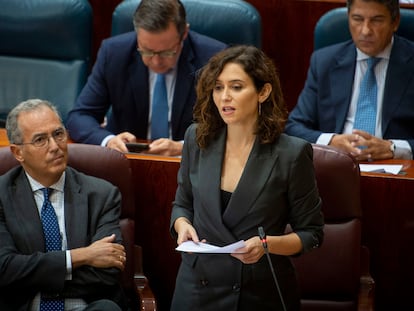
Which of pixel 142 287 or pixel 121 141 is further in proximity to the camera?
pixel 121 141

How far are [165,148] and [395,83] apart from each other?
0.72 metres

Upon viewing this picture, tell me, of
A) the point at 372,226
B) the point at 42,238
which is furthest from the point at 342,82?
the point at 42,238

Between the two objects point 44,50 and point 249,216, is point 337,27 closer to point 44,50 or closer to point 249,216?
point 44,50

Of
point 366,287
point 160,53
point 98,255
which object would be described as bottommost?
point 366,287

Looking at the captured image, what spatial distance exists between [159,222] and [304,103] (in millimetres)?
650

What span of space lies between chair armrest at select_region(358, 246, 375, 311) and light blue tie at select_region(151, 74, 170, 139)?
77cm

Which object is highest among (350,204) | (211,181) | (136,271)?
(211,181)

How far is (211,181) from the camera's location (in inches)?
73.0

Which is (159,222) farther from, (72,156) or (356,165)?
(356,165)

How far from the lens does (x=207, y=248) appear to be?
1742 millimetres

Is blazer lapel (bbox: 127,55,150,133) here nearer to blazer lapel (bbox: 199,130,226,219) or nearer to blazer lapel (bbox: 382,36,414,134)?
blazer lapel (bbox: 382,36,414,134)

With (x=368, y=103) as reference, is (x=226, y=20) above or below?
above

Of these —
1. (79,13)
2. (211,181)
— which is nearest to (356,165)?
(211,181)

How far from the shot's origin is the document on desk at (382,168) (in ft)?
7.75
